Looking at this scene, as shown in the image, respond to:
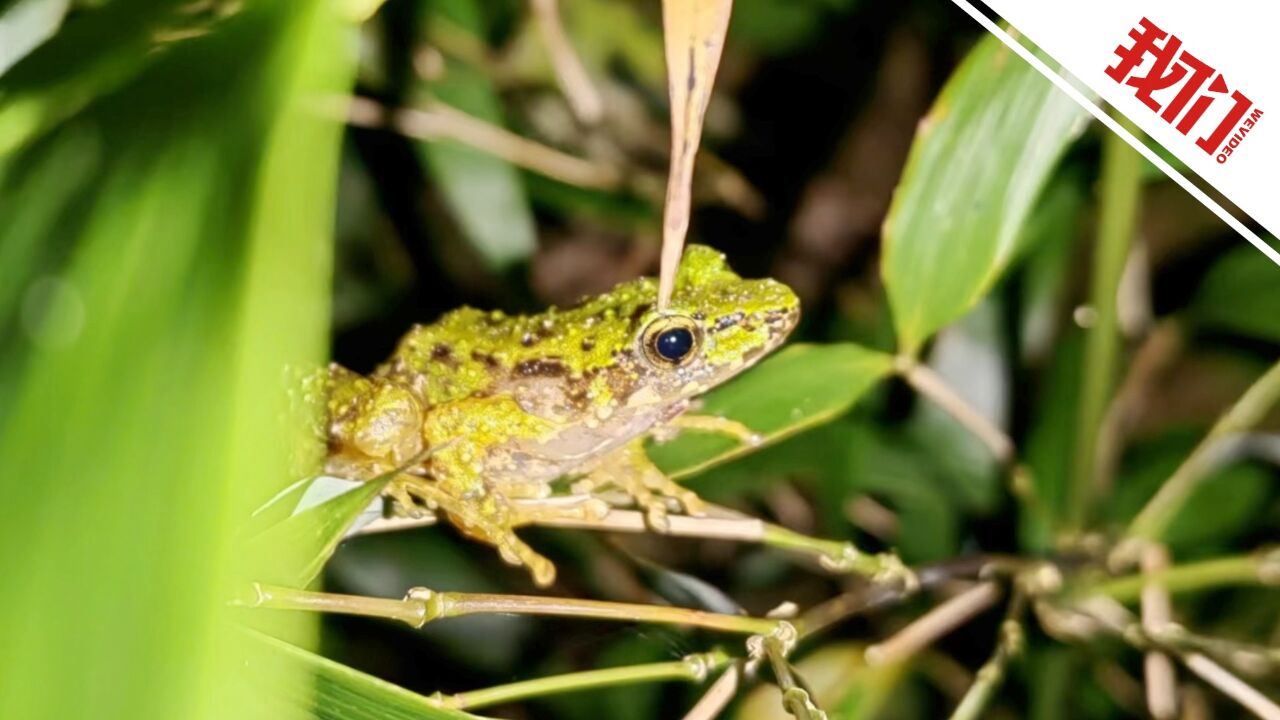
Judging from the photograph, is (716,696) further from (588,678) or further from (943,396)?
(943,396)

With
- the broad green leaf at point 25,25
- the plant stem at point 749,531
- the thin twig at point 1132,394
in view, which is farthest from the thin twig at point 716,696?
the broad green leaf at point 25,25

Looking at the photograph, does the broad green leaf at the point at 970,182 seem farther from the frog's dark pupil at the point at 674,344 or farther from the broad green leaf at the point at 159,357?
the broad green leaf at the point at 159,357

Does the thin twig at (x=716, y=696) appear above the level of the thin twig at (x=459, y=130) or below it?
below

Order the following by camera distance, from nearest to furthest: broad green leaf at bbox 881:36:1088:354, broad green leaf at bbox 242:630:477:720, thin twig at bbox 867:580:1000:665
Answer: broad green leaf at bbox 242:630:477:720 → broad green leaf at bbox 881:36:1088:354 → thin twig at bbox 867:580:1000:665

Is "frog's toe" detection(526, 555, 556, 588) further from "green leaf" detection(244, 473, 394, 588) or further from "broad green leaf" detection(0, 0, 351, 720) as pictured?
"broad green leaf" detection(0, 0, 351, 720)

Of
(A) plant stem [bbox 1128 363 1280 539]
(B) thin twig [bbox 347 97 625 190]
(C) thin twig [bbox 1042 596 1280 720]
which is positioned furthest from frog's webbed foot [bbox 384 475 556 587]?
(A) plant stem [bbox 1128 363 1280 539]

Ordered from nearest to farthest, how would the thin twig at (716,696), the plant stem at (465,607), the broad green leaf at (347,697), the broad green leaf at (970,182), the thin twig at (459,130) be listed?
the broad green leaf at (347,697)
the plant stem at (465,607)
the thin twig at (716,696)
the broad green leaf at (970,182)
the thin twig at (459,130)

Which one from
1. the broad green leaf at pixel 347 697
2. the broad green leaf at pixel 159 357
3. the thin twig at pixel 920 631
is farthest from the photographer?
the thin twig at pixel 920 631

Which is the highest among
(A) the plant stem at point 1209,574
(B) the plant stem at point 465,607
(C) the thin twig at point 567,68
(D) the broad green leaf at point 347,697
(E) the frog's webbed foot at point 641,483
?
(C) the thin twig at point 567,68
